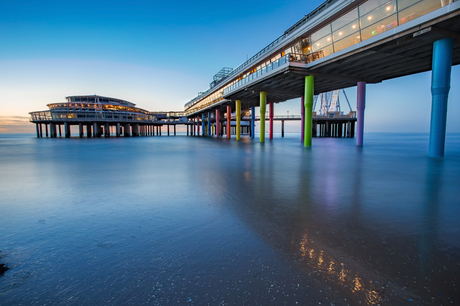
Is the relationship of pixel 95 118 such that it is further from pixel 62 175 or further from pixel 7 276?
pixel 7 276

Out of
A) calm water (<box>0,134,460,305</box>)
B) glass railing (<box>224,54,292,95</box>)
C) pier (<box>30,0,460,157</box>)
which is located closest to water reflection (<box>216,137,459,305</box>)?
calm water (<box>0,134,460,305</box>)

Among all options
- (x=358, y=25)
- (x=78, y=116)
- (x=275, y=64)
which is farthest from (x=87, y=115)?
(x=358, y=25)

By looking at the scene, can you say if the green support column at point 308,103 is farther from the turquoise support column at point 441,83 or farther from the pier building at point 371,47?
the turquoise support column at point 441,83

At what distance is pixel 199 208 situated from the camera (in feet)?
11.9

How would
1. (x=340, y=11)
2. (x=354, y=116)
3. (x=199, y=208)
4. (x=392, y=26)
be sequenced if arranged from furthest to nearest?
1. (x=354, y=116)
2. (x=340, y=11)
3. (x=392, y=26)
4. (x=199, y=208)

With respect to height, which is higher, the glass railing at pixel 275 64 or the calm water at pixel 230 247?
the glass railing at pixel 275 64

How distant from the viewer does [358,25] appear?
13812mm

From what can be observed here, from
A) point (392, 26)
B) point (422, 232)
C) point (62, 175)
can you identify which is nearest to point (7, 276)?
point (422, 232)

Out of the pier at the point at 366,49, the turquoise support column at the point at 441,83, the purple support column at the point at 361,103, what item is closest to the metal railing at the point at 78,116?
the pier at the point at 366,49

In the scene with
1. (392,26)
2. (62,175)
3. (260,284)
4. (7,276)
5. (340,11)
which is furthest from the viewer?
(340,11)

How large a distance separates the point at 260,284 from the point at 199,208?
201 centimetres

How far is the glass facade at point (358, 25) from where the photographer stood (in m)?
11.0

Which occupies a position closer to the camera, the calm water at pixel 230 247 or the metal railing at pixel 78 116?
the calm water at pixel 230 247

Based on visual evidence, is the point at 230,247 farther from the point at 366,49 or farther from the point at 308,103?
the point at 308,103
